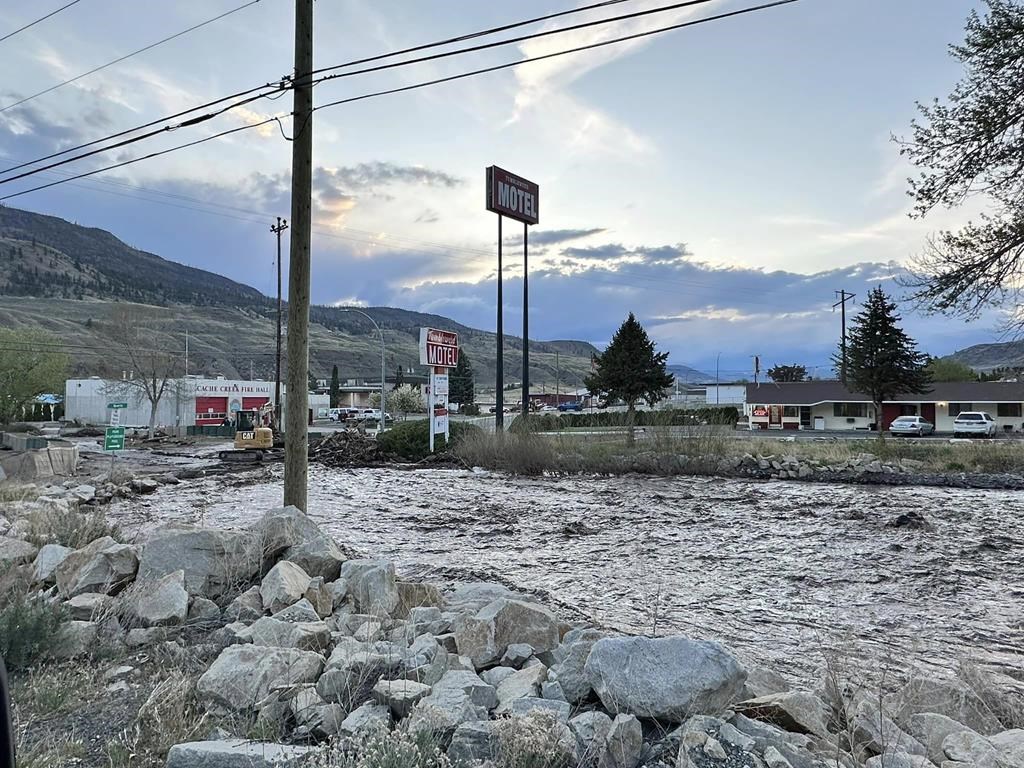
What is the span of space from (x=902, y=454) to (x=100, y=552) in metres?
29.4

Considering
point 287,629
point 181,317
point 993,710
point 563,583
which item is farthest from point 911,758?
point 181,317

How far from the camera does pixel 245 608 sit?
6.25 m

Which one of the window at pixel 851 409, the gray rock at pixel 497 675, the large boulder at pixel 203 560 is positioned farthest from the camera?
the window at pixel 851 409

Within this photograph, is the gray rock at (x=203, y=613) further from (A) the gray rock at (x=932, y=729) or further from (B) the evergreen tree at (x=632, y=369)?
(B) the evergreen tree at (x=632, y=369)

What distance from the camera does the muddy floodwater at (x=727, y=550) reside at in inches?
299

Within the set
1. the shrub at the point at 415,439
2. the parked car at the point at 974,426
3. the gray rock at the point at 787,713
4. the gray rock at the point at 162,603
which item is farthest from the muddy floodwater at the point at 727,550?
the parked car at the point at 974,426

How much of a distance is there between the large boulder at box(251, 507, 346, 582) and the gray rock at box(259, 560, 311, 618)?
0.65m

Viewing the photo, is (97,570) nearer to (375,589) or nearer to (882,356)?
(375,589)

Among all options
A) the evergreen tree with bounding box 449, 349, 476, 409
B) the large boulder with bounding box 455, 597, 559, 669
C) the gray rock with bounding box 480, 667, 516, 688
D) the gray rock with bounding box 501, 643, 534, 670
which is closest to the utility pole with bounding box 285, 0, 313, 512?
the large boulder with bounding box 455, 597, 559, 669

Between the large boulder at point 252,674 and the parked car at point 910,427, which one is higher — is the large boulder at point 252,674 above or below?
above

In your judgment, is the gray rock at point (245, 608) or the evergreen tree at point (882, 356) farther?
the evergreen tree at point (882, 356)

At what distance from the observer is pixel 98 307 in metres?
176

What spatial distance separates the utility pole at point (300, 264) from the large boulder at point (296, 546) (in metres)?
1.74

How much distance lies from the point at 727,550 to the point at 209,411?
6569 cm
